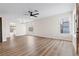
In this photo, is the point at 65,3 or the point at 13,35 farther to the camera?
the point at 13,35

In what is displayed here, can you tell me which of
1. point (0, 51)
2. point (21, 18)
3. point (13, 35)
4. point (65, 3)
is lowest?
point (0, 51)

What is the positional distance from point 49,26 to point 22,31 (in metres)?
0.84

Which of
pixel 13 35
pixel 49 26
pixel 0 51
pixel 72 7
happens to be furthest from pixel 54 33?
pixel 0 51

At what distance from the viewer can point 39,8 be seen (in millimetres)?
4891

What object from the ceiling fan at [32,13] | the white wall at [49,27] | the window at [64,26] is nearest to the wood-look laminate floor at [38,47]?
the white wall at [49,27]

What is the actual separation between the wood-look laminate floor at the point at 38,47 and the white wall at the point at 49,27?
0.15 metres

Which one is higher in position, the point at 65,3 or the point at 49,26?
the point at 65,3

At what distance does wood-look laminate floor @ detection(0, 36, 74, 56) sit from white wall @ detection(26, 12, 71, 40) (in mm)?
150

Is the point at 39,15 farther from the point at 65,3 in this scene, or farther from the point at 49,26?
the point at 65,3

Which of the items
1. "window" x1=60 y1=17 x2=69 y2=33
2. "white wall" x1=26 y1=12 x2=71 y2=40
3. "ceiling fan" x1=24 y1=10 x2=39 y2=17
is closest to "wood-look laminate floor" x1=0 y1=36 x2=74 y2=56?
"white wall" x1=26 y1=12 x2=71 y2=40

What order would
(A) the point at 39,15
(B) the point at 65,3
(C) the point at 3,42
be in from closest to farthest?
(B) the point at 65,3 → (A) the point at 39,15 → (C) the point at 3,42

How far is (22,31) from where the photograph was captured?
16.8 ft

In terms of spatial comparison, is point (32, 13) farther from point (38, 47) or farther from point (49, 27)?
point (38, 47)


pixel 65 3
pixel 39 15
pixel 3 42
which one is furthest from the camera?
pixel 3 42
